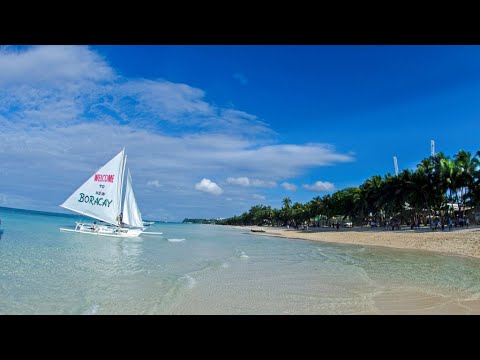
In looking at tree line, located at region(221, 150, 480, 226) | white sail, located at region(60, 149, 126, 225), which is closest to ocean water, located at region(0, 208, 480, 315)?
white sail, located at region(60, 149, 126, 225)

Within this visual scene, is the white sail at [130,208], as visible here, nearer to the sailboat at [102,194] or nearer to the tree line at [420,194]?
the sailboat at [102,194]

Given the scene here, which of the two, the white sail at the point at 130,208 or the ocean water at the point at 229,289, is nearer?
the ocean water at the point at 229,289

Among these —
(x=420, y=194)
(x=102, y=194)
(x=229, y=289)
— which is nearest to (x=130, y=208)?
(x=102, y=194)

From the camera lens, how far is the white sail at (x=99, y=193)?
3572 cm

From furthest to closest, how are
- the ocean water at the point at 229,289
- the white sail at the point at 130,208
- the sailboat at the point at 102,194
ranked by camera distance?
the white sail at the point at 130,208
the sailboat at the point at 102,194
the ocean water at the point at 229,289

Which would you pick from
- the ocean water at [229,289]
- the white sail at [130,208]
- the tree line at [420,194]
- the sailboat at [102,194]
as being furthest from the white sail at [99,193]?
the tree line at [420,194]

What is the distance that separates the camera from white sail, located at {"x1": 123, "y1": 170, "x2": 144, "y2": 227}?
134 ft

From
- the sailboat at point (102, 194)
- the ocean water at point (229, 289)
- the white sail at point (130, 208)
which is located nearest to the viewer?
the ocean water at point (229, 289)

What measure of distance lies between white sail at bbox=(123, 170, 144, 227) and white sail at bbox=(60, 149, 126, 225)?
159 inches

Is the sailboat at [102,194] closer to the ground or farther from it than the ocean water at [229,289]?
farther from it

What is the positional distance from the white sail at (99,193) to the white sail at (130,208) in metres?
4.04
